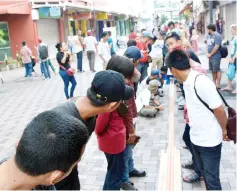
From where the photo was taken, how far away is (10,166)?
1.23 metres

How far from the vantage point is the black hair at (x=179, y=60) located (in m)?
2.80

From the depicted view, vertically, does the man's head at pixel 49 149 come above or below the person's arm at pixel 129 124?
above

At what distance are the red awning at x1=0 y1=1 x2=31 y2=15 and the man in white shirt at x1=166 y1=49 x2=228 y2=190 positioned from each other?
1348cm

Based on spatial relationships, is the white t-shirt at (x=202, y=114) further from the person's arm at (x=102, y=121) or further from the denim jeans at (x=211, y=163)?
the person's arm at (x=102, y=121)

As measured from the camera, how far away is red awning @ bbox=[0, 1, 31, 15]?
1476 centimetres

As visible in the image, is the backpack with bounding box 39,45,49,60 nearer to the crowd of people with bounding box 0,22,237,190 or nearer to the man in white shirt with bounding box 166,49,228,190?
the crowd of people with bounding box 0,22,237,190

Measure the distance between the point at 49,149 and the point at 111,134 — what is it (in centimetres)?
166

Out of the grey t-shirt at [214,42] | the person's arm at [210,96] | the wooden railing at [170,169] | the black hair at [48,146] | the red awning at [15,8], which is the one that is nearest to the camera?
the black hair at [48,146]

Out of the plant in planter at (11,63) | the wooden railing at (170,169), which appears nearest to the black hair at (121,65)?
the wooden railing at (170,169)

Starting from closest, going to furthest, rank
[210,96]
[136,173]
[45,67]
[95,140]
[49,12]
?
[210,96] < [136,173] < [95,140] < [45,67] < [49,12]

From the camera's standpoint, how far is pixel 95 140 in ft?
17.1

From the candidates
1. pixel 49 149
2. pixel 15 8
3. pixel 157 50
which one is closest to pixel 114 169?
pixel 49 149

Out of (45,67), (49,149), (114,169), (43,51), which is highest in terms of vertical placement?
(43,51)

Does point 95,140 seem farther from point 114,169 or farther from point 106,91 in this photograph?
point 106,91
